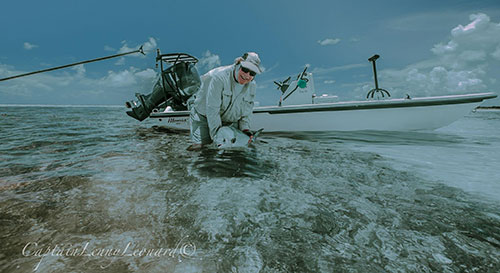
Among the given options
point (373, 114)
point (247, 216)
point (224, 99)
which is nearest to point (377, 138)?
point (373, 114)

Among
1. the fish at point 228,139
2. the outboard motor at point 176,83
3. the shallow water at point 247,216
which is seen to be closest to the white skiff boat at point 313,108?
the outboard motor at point 176,83

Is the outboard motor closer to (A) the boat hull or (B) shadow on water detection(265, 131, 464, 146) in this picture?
(A) the boat hull

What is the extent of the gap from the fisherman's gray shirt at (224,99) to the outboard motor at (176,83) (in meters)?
4.41

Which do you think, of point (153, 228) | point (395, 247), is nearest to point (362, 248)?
point (395, 247)

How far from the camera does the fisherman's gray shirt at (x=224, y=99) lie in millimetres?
3657

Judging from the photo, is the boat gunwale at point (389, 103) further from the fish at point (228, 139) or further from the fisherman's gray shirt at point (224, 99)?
the fish at point (228, 139)

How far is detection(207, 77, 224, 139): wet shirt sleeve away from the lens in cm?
364

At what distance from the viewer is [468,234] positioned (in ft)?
5.19

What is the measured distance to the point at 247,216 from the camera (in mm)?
1853

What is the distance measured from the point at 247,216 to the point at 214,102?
2.34 metres

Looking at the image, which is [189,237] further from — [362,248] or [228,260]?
[362,248]

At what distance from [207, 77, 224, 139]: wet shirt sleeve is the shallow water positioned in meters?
0.72

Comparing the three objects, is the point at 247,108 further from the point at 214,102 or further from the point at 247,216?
the point at 247,216

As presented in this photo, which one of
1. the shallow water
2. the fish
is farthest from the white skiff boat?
the fish
